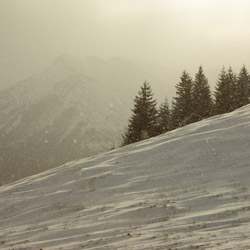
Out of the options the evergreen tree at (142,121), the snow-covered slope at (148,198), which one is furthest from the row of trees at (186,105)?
the snow-covered slope at (148,198)

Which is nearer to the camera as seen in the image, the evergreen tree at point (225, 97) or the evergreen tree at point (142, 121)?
the evergreen tree at point (142, 121)

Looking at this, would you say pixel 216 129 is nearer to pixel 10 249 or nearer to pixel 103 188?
pixel 103 188

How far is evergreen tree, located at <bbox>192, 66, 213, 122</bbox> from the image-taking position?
59.5 m

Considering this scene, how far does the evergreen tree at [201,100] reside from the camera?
195 feet

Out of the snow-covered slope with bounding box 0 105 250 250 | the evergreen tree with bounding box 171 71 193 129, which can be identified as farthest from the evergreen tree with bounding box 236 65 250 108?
the snow-covered slope with bounding box 0 105 250 250

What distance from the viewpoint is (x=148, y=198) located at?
20.9 metres

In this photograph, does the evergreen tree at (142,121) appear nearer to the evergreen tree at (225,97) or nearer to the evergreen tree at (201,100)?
the evergreen tree at (201,100)


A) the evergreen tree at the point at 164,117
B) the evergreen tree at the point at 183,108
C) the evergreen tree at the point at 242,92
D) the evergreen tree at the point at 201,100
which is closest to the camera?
the evergreen tree at the point at 183,108

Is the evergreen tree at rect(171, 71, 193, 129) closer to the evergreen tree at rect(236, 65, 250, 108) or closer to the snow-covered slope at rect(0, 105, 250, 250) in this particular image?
the evergreen tree at rect(236, 65, 250, 108)

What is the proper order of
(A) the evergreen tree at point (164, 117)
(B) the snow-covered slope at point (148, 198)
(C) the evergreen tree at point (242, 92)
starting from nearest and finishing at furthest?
1. (B) the snow-covered slope at point (148, 198)
2. (A) the evergreen tree at point (164, 117)
3. (C) the evergreen tree at point (242, 92)

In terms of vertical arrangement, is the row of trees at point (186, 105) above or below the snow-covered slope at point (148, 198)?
above

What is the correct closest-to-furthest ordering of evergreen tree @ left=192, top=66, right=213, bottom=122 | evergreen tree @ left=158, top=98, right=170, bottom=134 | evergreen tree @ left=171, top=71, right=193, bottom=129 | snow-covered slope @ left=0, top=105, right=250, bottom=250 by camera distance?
snow-covered slope @ left=0, top=105, right=250, bottom=250 < evergreen tree @ left=171, top=71, right=193, bottom=129 < evergreen tree @ left=192, top=66, right=213, bottom=122 < evergreen tree @ left=158, top=98, right=170, bottom=134

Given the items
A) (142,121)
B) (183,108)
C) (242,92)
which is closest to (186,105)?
(183,108)

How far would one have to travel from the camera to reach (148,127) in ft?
183
